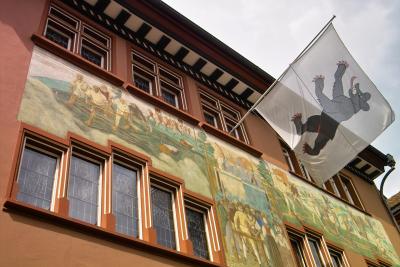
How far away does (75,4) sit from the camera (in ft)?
40.2

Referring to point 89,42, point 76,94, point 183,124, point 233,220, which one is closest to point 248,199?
point 233,220

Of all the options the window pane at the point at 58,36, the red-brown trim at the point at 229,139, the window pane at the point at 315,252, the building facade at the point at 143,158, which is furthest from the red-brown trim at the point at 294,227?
the window pane at the point at 58,36

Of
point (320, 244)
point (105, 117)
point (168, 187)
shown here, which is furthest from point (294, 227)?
point (105, 117)

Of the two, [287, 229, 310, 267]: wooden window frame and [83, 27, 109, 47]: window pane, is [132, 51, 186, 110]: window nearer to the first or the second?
[83, 27, 109, 47]: window pane

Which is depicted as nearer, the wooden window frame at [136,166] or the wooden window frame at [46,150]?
the wooden window frame at [46,150]

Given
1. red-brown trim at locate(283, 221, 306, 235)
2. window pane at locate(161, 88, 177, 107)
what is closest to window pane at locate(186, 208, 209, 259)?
red-brown trim at locate(283, 221, 306, 235)

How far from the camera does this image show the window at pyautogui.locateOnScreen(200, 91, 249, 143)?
14.1 meters

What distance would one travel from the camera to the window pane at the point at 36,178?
7383 mm

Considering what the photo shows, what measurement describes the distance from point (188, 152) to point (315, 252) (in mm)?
4471

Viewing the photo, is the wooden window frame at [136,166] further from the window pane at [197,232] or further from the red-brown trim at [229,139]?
the red-brown trim at [229,139]

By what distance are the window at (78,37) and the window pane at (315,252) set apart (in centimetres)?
670

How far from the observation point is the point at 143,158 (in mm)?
9641

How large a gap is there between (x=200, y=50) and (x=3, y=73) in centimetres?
692

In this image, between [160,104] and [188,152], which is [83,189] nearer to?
[188,152]
